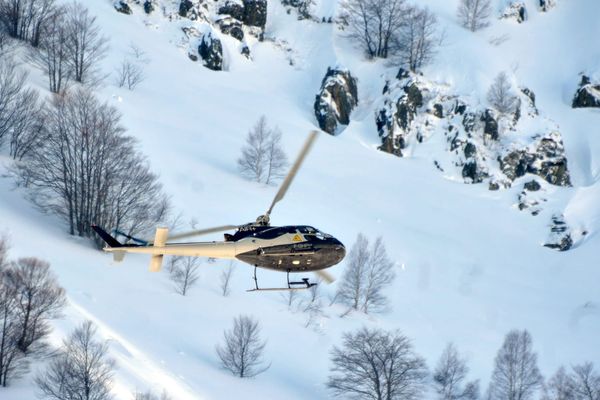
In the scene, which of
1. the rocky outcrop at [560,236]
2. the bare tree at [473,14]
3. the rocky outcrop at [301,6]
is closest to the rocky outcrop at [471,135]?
the rocky outcrop at [560,236]

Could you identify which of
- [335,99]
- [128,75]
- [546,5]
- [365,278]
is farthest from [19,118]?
[546,5]

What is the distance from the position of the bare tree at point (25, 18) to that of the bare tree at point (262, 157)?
74.0 feet

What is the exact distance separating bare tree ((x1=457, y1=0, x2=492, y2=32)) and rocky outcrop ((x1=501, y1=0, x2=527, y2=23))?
305 cm

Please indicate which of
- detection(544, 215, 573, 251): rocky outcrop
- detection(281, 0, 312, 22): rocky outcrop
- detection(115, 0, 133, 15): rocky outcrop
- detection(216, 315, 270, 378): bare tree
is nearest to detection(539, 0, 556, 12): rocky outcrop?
detection(281, 0, 312, 22): rocky outcrop

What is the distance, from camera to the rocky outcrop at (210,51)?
298ft

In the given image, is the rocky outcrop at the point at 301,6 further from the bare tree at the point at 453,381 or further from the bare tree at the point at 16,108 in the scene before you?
the bare tree at the point at 453,381

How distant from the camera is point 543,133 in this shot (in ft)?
290

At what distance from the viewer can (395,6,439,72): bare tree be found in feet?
314

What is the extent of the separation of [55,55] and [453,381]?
148ft

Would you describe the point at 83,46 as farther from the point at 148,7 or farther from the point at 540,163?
the point at 540,163

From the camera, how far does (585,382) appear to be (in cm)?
5219

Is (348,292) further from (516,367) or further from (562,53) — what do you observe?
(562,53)

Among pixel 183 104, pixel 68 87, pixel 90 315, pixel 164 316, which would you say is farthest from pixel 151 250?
pixel 183 104

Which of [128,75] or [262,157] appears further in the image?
[128,75]
